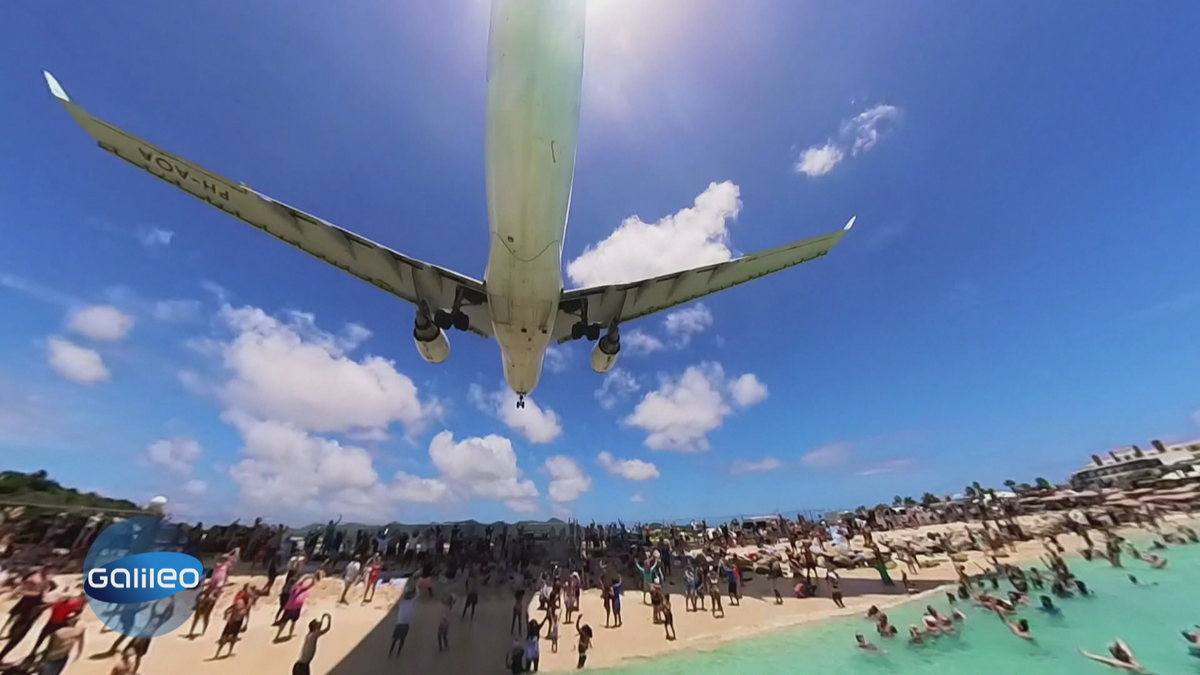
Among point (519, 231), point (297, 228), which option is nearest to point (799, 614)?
point (519, 231)

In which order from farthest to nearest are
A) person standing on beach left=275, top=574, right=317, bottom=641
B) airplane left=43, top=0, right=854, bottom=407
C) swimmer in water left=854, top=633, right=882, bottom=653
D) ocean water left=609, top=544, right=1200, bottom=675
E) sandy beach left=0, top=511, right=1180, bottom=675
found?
swimmer in water left=854, top=633, right=882, bottom=653, person standing on beach left=275, top=574, right=317, bottom=641, ocean water left=609, top=544, right=1200, bottom=675, sandy beach left=0, top=511, right=1180, bottom=675, airplane left=43, top=0, right=854, bottom=407

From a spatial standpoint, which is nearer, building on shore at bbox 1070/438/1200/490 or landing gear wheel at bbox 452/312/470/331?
landing gear wheel at bbox 452/312/470/331

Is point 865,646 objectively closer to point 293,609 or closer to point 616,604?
point 616,604

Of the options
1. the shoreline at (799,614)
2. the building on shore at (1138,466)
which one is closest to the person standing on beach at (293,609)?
the shoreline at (799,614)

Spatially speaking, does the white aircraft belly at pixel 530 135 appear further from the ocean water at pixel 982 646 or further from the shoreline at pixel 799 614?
the ocean water at pixel 982 646

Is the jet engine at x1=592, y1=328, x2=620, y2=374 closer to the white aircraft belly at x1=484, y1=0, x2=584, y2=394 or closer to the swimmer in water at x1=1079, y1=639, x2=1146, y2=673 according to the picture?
the white aircraft belly at x1=484, y1=0, x2=584, y2=394

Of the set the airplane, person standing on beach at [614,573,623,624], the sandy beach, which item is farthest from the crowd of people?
the airplane
